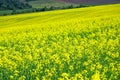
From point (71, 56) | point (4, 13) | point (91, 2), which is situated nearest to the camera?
point (71, 56)

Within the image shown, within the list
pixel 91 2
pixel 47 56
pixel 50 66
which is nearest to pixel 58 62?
pixel 50 66

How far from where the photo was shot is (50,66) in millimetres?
9695

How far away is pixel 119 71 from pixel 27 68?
2.41m

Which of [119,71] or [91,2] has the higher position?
[119,71]

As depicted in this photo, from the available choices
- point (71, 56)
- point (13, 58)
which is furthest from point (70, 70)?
point (13, 58)

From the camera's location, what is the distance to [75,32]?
16.9 metres

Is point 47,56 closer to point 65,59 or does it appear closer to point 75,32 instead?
point 65,59

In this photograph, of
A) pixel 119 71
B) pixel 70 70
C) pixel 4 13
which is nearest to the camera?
pixel 119 71

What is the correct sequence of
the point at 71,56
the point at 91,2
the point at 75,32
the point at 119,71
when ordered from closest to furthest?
the point at 119,71
the point at 71,56
the point at 75,32
the point at 91,2

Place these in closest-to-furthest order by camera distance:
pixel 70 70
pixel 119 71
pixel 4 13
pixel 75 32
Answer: pixel 119 71 < pixel 70 70 < pixel 75 32 < pixel 4 13

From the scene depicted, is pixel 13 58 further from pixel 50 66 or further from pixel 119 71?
pixel 119 71

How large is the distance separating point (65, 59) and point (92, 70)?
1.57 m

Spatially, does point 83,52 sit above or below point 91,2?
above

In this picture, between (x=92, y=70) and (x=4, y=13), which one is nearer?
(x=92, y=70)
